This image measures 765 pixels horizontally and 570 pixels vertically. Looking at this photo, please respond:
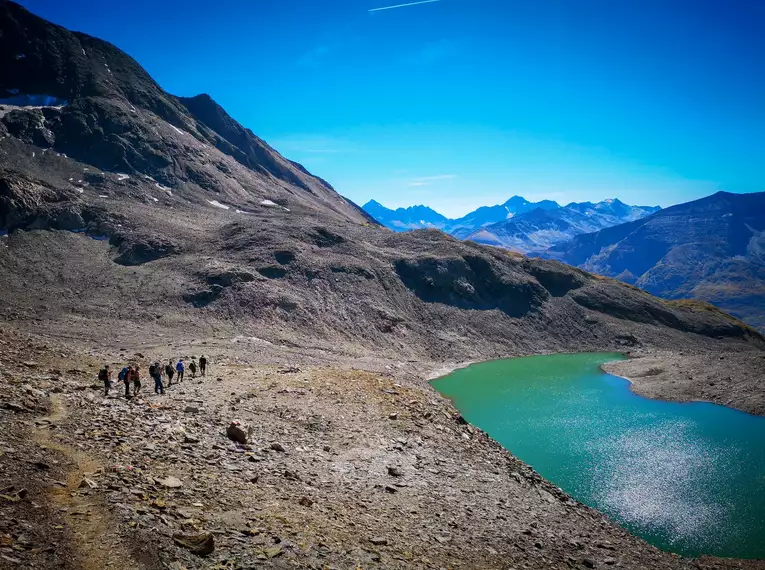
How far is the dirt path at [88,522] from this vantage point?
9.60 m

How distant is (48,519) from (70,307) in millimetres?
56524

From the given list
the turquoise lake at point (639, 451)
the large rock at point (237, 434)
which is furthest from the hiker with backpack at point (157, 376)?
the turquoise lake at point (639, 451)

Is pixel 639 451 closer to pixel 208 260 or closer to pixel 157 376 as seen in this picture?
pixel 157 376

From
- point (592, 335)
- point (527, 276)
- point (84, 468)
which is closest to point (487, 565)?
point (84, 468)

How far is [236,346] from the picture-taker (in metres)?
50.1

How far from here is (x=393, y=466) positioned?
22922mm

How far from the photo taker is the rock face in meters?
64.9

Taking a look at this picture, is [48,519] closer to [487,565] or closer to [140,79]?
[487,565]

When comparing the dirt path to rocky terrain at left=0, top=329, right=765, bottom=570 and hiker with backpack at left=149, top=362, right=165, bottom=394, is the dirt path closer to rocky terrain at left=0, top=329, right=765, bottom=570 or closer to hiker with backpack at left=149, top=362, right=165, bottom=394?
rocky terrain at left=0, top=329, right=765, bottom=570

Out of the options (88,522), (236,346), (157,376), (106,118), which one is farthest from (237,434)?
(106,118)

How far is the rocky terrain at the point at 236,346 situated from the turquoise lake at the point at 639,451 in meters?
4.42

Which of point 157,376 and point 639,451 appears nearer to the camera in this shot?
point 157,376

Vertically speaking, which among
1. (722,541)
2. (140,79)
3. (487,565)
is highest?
(140,79)

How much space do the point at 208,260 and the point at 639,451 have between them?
2585 inches
